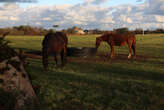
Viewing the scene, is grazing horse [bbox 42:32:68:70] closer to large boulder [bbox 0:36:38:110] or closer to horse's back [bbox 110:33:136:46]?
large boulder [bbox 0:36:38:110]

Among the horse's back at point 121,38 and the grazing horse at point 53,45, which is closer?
the grazing horse at point 53,45

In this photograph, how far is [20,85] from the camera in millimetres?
4434

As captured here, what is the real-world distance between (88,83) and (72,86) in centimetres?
82

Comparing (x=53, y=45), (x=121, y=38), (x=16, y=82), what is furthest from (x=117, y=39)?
(x=16, y=82)

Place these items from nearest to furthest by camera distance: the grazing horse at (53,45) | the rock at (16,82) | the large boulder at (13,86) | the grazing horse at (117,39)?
the large boulder at (13,86)
the rock at (16,82)
the grazing horse at (53,45)
the grazing horse at (117,39)

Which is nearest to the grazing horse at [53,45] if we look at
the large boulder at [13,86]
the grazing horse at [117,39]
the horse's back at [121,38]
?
the large boulder at [13,86]

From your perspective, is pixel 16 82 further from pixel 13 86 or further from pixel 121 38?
pixel 121 38

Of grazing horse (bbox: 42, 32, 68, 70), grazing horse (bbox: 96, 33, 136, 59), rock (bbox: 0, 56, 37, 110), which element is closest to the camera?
rock (bbox: 0, 56, 37, 110)

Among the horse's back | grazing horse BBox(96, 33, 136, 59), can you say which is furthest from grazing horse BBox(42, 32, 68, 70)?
the horse's back

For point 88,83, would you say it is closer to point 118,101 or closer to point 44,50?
point 118,101

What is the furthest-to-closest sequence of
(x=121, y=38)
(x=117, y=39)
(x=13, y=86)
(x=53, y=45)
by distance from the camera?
(x=121, y=38) → (x=117, y=39) → (x=53, y=45) → (x=13, y=86)

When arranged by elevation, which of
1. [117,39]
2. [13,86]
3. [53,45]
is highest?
[53,45]

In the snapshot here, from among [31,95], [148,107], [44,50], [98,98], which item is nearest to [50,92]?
[98,98]

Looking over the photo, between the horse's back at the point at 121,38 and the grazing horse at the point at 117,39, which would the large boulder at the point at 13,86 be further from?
the horse's back at the point at 121,38
